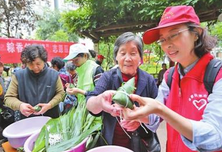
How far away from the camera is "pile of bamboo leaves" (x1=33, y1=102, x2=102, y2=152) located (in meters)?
0.93

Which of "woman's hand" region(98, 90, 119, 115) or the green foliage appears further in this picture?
the green foliage

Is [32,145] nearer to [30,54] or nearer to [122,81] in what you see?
[122,81]

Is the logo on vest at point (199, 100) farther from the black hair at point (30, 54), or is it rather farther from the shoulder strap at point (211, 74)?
the black hair at point (30, 54)

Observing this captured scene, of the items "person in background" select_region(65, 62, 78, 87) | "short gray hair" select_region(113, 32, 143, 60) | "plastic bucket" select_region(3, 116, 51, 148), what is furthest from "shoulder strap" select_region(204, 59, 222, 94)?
"person in background" select_region(65, 62, 78, 87)

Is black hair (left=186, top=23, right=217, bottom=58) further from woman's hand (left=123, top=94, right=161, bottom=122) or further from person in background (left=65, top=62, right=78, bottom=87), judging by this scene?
person in background (left=65, top=62, right=78, bottom=87)

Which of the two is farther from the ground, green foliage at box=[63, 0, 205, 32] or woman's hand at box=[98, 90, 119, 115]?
green foliage at box=[63, 0, 205, 32]

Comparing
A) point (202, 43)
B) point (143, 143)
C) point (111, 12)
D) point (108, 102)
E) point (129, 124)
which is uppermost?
point (111, 12)

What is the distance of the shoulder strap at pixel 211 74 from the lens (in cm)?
70

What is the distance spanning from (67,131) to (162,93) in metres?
0.61

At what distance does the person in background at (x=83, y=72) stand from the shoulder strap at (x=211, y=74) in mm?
1190

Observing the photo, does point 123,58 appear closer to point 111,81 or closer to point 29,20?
point 111,81

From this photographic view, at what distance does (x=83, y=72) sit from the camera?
1.96 meters

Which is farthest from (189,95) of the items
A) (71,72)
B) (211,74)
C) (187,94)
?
(71,72)

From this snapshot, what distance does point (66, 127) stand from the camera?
111 cm
